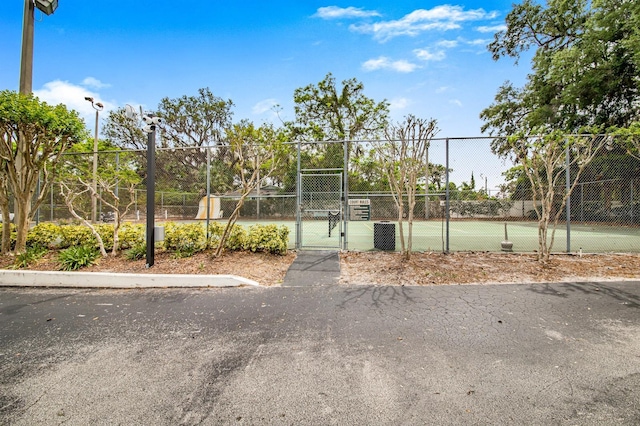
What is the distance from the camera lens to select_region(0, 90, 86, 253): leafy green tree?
5387 millimetres

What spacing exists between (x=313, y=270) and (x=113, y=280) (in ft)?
11.4

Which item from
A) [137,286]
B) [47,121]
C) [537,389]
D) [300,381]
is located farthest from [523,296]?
[47,121]

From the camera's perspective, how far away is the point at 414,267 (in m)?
5.61

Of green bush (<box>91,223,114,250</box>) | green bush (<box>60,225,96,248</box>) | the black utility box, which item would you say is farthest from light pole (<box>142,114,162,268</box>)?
the black utility box

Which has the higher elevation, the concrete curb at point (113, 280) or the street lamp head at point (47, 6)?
the street lamp head at point (47, 6)

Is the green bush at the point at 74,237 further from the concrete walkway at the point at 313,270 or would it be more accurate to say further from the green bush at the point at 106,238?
the concrete walkway at the point at 313,270

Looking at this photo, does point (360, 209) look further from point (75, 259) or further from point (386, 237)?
point (75, 259)

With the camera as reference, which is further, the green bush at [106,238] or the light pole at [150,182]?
the green bush at [106,238]

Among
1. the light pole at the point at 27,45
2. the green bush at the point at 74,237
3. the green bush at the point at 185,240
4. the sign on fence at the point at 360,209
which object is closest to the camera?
the green bush at the point at 185,240

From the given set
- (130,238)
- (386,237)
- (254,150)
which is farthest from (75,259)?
(386,237)

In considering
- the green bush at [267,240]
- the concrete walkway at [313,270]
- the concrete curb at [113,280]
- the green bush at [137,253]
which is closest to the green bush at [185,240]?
the green bush at [137,253]

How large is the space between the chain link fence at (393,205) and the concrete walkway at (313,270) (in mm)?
759

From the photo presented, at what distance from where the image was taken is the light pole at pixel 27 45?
6605 millimetres

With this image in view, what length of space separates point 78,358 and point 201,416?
5.25 feet
